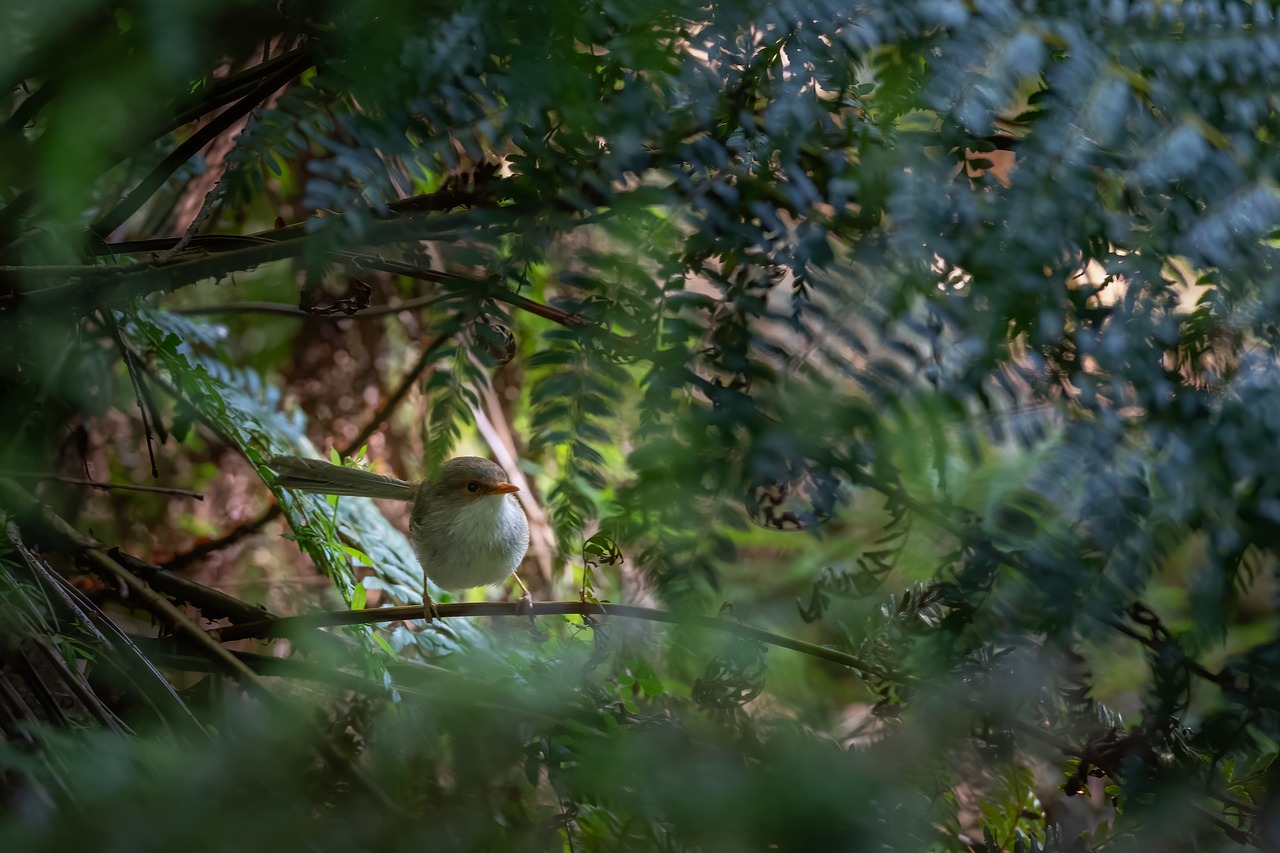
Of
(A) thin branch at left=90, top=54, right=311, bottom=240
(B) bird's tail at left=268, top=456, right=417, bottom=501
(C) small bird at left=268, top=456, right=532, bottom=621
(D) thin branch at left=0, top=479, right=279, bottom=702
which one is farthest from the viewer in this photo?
(C) small bird at left=268, top=456, right=532, bottom=621

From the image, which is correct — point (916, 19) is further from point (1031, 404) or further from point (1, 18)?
point (1, 18)

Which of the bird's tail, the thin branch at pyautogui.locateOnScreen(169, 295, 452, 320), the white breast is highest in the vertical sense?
the thin branch at pyautogui.locateOnScreen(169, 295, 452, 320)

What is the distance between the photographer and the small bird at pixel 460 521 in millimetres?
2615

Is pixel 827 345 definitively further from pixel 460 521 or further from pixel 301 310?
pixel 460 521

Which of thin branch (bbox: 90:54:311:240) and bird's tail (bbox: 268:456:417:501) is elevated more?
thin branch (bbox: 90:54:311:240)

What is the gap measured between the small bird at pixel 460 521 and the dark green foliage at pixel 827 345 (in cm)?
126

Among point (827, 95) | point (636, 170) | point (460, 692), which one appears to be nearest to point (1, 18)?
point (636, 170)

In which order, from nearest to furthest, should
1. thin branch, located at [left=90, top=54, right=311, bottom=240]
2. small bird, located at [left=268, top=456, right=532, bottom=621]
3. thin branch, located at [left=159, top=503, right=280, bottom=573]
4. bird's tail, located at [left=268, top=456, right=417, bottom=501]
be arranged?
thin branch, located at [left=90, top=54, right=311, bottom=240] < bird's tail, located at [left=268, top=456, right=417, bottom=501] < small bird, located at [left=268, top=456, right=532, bottom=621] < thin branch, located at [left=159, top=503, right=280, bottom=573]

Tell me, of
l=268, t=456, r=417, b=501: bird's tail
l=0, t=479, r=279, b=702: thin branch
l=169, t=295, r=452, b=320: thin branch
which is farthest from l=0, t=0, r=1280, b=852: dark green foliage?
l=268, t=456, r=417, b=501: bird's tail

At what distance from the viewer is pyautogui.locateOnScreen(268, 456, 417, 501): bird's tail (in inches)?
89.7

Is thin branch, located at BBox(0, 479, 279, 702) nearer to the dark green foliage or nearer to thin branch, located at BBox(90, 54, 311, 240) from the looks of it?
the dark green foliage

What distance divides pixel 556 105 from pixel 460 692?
2.20 feet

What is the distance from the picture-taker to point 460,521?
8.80 ft

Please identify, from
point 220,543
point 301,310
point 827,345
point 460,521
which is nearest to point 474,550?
point 460,521
